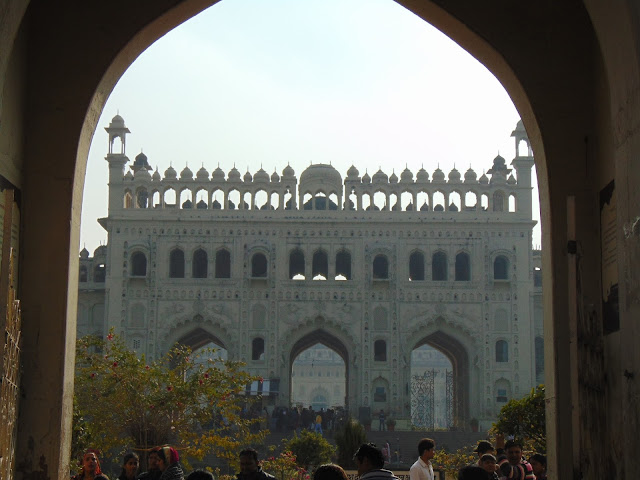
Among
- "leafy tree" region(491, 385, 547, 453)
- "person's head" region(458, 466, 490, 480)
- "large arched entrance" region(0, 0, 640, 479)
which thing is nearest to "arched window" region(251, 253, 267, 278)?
"leafy tree" region(491, 385, 547, 453)

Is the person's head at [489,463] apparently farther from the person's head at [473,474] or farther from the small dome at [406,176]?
the small dome at [406,176]

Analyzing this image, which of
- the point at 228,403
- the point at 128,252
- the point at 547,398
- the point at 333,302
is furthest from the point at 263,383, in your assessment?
the point at 547,398

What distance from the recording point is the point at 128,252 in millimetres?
28562

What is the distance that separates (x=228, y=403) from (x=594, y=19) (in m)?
10.2

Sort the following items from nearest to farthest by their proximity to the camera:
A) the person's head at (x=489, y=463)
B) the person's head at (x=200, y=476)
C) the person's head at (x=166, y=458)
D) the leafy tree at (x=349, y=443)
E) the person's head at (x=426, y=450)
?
the person's head at (x=200, y=476), the person's head at (x=166, y=458), the person's head at (x=489, y=463), the person's head at (x=426, y=450), the leafy tree at (x=349, y=443)

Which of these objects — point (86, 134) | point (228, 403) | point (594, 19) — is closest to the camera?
point (594, 19)

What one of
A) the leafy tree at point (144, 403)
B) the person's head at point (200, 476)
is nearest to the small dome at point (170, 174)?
the leafy tree at point (144, 403)

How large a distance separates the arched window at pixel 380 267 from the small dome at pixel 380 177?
200 centimetres

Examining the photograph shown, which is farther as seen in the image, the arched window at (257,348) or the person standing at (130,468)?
the arched window at (257,348)

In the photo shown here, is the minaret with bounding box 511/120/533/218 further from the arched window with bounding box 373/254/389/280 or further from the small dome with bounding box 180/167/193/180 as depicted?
the small dome with bounding box 180/167/193/180

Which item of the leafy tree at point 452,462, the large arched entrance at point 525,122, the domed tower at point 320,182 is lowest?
the leafy tree at point 452,462

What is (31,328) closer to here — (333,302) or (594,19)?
(594,19)

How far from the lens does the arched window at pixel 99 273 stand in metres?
29.5

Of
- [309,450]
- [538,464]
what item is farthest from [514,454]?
[309,450]
